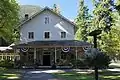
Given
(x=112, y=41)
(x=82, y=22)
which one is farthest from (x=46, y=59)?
(x=82, y=22)

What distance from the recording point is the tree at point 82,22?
64938 mm

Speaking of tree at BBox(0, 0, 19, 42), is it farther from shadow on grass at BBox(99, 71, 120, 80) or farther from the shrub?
shadow on grass at BBox(99, 71, 120, 80)

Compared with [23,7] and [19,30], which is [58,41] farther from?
[23,7]

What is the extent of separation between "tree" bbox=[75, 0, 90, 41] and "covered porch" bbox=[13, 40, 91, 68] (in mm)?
16309

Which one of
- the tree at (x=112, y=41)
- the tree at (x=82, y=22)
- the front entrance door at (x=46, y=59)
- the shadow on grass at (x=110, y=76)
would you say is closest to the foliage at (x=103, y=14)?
the tree at (x=112, y=41)

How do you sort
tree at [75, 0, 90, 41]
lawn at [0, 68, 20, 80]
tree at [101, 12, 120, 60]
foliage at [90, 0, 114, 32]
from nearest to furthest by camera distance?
lawn at [0, 68, 20, 80] → foliage at [90, 0, 114, 32] → tree at [101, 12, 120, 60] → tree at [75, 0, 90, 41]

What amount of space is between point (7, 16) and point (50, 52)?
48.9 feet

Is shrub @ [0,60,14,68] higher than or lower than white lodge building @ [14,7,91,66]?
lower

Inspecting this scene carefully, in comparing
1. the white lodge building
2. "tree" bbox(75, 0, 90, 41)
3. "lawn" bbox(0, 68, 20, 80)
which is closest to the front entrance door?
the white lodge building

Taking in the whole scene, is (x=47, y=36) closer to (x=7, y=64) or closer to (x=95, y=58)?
(x=7, y=64)

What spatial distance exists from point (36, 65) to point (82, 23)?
23.2 meters

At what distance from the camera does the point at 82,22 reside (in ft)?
213

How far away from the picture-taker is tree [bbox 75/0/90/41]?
64938 mm

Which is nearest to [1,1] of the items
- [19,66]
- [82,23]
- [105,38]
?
[19,66]
